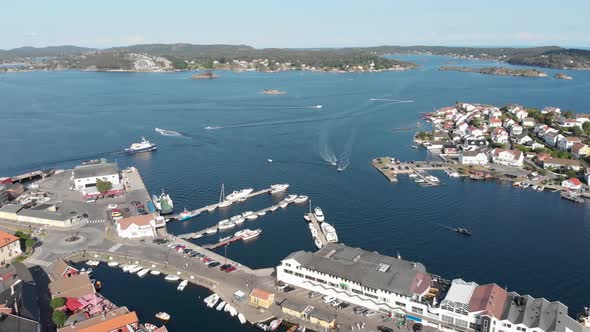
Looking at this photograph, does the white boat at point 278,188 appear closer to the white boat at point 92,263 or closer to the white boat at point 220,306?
the white boat at point 92,263

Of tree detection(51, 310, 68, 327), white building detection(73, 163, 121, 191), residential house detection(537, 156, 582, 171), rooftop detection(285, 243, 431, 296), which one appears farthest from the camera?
residential house detection(537, 156, 582, 171)

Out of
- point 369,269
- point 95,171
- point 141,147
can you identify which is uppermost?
point 95,171

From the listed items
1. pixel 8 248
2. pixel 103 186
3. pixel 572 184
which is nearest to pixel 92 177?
pixel 103 186

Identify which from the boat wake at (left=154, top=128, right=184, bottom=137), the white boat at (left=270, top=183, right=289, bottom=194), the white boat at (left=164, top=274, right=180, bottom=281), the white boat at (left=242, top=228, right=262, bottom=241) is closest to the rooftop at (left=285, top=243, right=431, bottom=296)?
the white boat at (left=164, top=274, right=180, bottom=281)

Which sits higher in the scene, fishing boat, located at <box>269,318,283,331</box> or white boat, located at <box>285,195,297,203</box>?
white boat, located at <box>285,195,297,203</box>

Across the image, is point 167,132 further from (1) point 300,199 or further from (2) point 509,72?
(2) point 509,72

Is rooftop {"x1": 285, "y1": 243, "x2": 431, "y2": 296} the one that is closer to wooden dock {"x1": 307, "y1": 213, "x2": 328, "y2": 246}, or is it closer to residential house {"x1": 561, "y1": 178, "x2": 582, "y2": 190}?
wooden dock {"x1": 307, "y1": 213, "x2": 328, "y2": 246}

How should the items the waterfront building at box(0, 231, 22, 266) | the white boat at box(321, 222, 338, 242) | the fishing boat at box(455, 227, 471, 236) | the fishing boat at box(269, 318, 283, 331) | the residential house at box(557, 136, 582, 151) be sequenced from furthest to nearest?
the residential house at box(557, 136, 582, 151), the fishing boat at box(455, 227, 471, 236), the white boat at box(321, 222, 338, 242), the waterfront building at box(0, 231, 22, 266), the fishing boat at box(269, 318, 283, 331)
